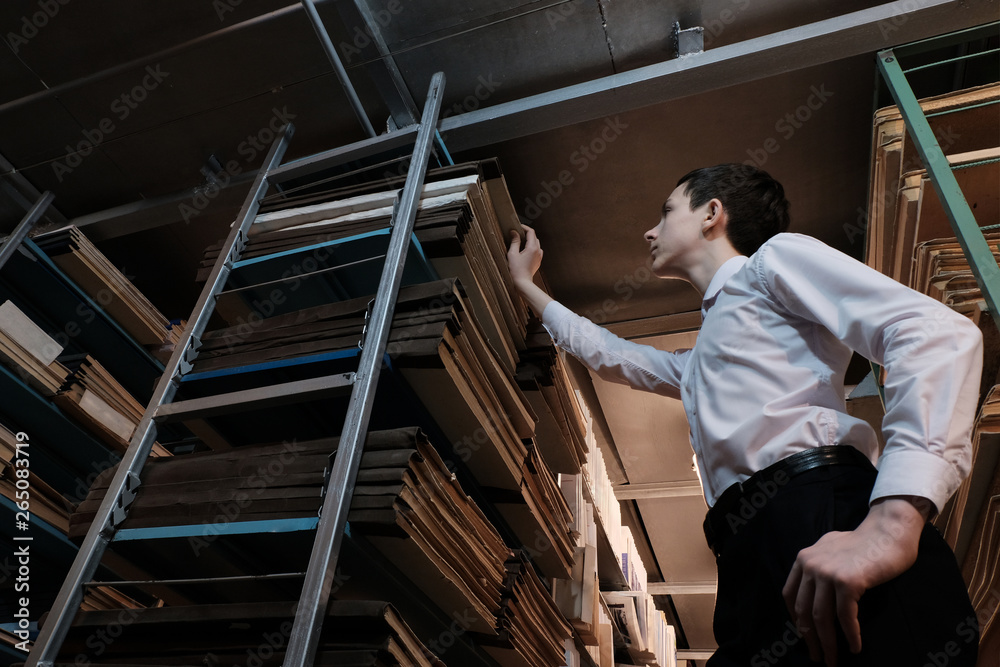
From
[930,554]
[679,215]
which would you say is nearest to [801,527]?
[930,554]

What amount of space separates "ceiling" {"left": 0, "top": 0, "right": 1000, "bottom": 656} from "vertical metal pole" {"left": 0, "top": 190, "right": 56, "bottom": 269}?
4.4 inches

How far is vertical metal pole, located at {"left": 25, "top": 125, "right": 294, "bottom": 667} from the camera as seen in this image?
5.08ft

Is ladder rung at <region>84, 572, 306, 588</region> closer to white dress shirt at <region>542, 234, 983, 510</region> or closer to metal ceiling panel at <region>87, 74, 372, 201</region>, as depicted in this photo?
white dress shirt at <region>542, 234, 983, 510</region>

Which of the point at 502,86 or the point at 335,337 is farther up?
the point at 502,86

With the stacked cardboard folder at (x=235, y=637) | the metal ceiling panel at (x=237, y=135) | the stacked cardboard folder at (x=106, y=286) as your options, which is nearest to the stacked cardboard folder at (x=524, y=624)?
the stacked cardboard folder at (x=235, y=637)

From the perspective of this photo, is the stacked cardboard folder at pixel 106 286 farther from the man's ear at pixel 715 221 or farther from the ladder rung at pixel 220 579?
the man's ear at pixel 715 221

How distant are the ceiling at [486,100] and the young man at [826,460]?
1531mm

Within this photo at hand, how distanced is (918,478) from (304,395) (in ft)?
4.55

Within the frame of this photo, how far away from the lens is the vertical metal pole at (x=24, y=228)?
2771mm

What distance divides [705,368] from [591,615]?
6.51 feet

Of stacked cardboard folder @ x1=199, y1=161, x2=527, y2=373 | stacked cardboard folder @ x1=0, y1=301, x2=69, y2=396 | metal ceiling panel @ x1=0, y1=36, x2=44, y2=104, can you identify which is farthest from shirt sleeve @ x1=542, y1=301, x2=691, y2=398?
metal ceiling panel @ x1=0, y1=36, x2=44, y2=104

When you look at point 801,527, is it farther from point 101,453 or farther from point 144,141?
point 144,141

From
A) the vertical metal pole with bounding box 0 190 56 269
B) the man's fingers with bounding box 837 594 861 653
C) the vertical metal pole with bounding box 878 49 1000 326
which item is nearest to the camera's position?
the man's fingers with bounding box 837 594 861 653

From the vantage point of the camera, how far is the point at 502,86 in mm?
2859
